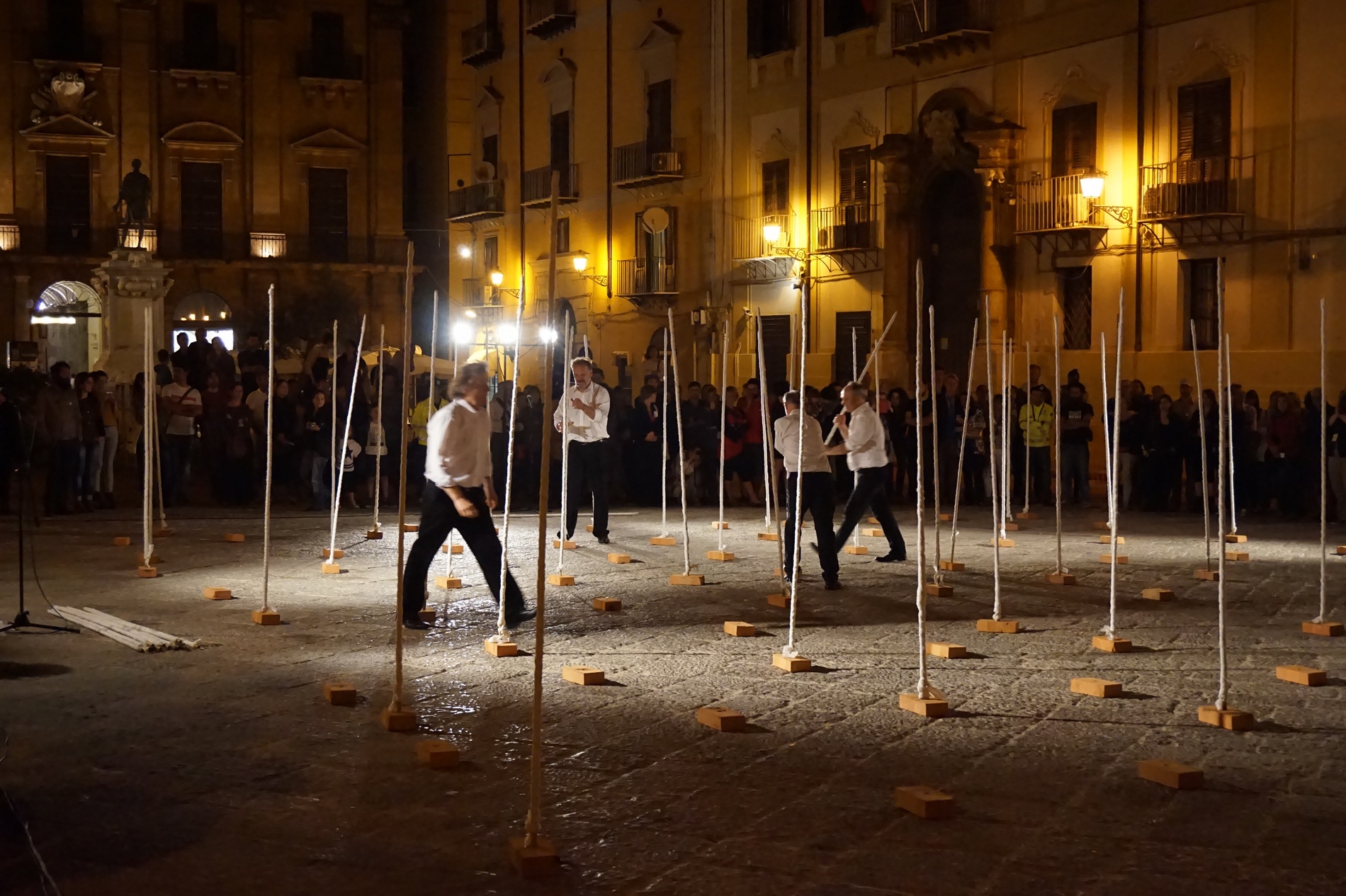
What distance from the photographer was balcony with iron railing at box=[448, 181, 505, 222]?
4028cm

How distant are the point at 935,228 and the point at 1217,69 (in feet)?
19.7

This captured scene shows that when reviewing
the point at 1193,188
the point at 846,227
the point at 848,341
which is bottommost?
the point at 848,341

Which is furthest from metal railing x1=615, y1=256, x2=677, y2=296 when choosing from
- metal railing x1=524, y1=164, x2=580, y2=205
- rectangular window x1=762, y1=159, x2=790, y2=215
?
rectangular window x1=762, y1=159, x2=790, y2=215

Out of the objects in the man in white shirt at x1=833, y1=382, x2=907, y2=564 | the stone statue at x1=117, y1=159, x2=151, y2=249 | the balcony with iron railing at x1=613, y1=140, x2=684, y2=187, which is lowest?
the man in white shirt at x1=833, y1=382, x2=907, y2=564

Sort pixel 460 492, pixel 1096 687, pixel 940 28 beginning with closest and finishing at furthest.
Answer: pixel 1096 687 < pixel 460 492 < pixel 940 28

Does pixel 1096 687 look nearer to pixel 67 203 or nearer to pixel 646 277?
pixel 646 277

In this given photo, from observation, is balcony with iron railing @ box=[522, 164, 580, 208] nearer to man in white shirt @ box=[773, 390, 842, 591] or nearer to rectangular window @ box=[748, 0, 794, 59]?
rectangular window @ box=[748, 0, 794, 59]

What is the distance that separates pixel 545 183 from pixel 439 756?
32.1 meters

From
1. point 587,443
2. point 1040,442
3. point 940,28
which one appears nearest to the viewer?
point 587,443

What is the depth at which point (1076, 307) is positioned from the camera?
24250mm

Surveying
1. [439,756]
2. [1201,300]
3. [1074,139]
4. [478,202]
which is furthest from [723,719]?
[478,202]

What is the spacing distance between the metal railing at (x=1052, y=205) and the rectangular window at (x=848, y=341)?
4.23 meters

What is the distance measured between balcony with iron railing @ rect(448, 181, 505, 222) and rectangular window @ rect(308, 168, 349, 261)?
11.6 feet

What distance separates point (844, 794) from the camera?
575cm
